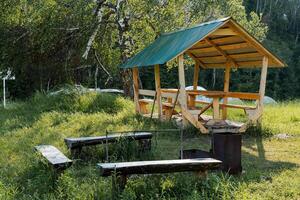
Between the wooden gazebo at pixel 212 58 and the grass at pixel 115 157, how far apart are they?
0.49m

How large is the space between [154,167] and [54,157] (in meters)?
1.63

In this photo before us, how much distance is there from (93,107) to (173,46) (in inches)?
167

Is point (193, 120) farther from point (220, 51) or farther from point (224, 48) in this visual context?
point (220, 51)

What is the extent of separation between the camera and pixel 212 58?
12617 millimetres

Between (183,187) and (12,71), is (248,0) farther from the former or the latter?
(183,187)

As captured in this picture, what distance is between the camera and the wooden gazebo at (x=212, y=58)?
385 inches

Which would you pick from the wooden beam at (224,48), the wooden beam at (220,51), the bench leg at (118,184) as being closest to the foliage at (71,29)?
the wooden beam at (224,48)

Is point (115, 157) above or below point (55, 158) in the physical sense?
below

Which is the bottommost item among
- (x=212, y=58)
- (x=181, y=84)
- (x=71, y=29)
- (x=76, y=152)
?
(x=76, y=152)

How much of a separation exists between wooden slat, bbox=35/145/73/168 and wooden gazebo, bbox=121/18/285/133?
12.5 feet

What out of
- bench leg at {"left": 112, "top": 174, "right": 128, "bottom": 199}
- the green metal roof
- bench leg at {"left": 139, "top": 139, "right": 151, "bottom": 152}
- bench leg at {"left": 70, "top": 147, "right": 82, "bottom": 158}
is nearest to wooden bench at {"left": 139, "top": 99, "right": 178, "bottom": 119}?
the green metal roof

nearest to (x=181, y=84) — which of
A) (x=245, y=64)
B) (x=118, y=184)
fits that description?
(x=245, y=64)

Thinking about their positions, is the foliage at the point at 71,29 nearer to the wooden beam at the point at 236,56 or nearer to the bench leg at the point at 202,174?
the wooden beam at the point at 236,56

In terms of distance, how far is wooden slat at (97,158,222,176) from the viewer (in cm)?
508
